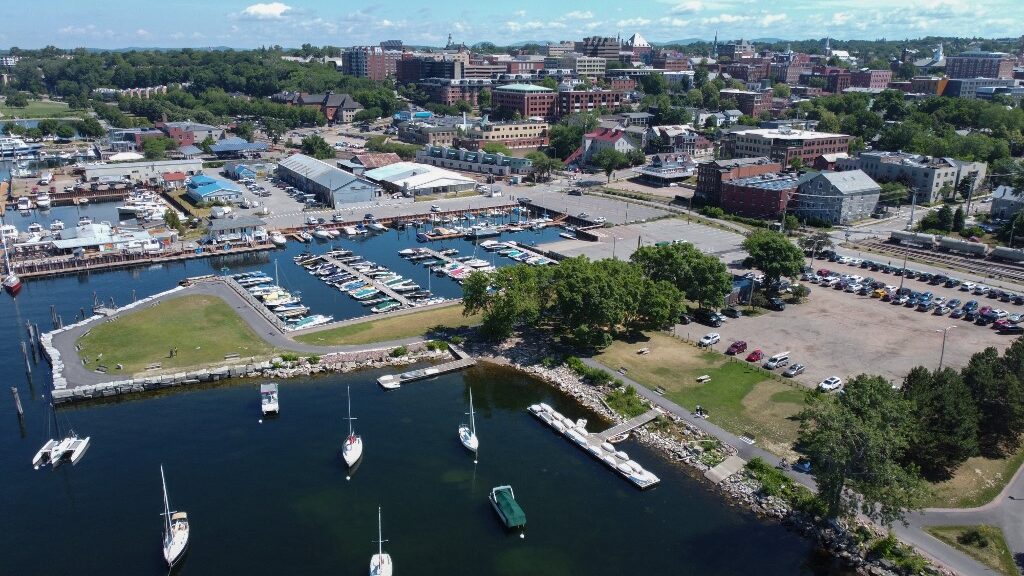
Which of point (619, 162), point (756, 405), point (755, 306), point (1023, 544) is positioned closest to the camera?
point (1023, 544)

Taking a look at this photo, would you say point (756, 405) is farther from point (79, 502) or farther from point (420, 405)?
point (79, 502)

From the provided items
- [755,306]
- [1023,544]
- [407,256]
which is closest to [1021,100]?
[755,306]

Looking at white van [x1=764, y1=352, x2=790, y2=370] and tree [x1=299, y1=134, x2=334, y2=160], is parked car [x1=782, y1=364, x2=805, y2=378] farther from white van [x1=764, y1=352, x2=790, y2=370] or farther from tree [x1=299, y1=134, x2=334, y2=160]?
tree [x1=299, y1=134, x2=334, y2=160]

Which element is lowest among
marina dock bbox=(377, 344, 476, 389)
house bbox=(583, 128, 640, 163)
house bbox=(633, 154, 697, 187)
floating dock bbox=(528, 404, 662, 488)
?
floating dock bbox=(528, 404, 662, 488)

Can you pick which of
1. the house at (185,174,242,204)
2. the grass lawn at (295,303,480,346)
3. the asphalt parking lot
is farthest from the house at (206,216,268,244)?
the asphalt parking lot

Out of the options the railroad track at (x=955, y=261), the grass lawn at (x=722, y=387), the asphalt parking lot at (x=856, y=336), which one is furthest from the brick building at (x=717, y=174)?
the grass lawn at (x=722, y=387)

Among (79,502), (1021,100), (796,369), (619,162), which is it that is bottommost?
(79,502)
